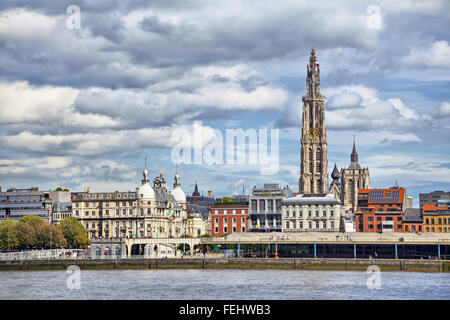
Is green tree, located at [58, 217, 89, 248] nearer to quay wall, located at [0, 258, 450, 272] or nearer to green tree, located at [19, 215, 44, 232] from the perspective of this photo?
green tree, located at [19, 215, 44, 232]

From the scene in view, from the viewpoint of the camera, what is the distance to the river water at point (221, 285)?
324 feet

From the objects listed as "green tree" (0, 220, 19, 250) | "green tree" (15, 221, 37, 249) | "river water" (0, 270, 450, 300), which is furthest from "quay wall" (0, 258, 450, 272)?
"green tree" (15, 221, 37, 249)

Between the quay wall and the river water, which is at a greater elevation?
the quay wall

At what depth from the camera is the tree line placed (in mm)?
181000

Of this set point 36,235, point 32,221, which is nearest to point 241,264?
point 36,235

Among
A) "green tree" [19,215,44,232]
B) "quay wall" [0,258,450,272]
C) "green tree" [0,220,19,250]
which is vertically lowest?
"quay wall" [0,258,450,272]

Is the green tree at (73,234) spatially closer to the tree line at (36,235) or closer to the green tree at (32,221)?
the tree line at (36,235)

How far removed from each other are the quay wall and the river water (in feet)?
22.3

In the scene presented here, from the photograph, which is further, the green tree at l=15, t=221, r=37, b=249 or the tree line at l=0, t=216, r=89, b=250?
the green tree at l=15, t=221, r=37, b=249

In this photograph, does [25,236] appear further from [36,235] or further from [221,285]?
[221,285]

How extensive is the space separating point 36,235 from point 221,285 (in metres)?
A: 84.0

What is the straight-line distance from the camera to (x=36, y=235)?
184625 mm
